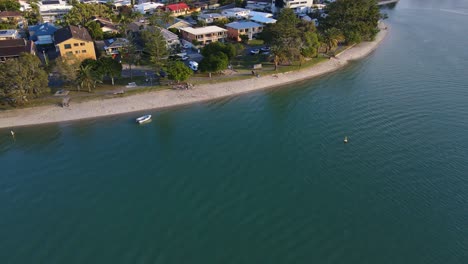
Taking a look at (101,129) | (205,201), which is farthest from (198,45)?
(205,201)

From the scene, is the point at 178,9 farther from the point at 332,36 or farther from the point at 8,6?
the point at 332,36

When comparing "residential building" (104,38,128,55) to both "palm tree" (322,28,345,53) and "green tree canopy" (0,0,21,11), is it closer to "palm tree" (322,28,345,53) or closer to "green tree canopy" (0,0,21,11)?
"palm tree" (322,28,345,53)

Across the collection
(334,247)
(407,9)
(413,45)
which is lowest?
(334,247)

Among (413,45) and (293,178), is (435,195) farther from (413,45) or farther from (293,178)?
(413,45)

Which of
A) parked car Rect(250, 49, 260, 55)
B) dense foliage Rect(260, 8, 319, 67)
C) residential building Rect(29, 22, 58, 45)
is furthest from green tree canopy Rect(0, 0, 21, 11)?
dense foliage Rect(260, 8, 319, 67)

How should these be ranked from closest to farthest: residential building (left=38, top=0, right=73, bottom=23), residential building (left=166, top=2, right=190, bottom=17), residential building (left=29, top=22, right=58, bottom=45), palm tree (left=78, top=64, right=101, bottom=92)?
1. palm tree (left=78, top=64, right=101, bottom=92)
2. residential building (left=29, top=22, right=58, bottom=45)
3. residential building (left=38, top=0, right=73, bottom=23)
4. residential building (left=166, top=2, right=190, bottom=17)
